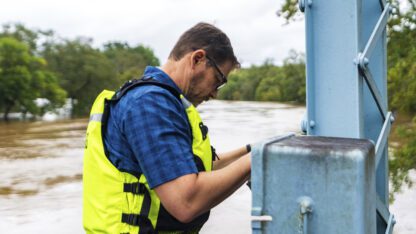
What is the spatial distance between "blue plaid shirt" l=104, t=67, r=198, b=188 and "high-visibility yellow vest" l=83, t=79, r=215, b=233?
0.04 m

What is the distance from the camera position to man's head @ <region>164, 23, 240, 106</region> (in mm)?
1893

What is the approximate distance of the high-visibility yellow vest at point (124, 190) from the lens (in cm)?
175

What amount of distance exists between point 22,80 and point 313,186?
135 ft

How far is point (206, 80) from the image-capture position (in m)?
1.98

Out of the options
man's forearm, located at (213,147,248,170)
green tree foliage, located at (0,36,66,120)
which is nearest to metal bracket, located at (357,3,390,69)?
man's forearm, located at (213,147,248,170)

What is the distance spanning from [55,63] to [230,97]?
2163 inches

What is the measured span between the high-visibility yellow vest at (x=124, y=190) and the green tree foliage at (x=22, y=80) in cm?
3996

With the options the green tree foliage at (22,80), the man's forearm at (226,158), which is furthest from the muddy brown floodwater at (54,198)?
the green tree foliage at (22,80)

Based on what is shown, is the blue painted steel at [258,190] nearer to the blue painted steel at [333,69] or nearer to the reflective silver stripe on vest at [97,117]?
the blue painted steel at [333,69]

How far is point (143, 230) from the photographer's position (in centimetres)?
177

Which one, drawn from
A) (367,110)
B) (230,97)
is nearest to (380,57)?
(367,110)

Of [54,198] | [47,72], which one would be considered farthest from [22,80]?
[54,198]

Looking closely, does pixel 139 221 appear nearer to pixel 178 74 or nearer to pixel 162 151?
pixel 162 151

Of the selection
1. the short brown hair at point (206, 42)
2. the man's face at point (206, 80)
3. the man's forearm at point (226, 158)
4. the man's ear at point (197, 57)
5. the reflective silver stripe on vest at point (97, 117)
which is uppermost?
the short brown hair at point (206, 42)
